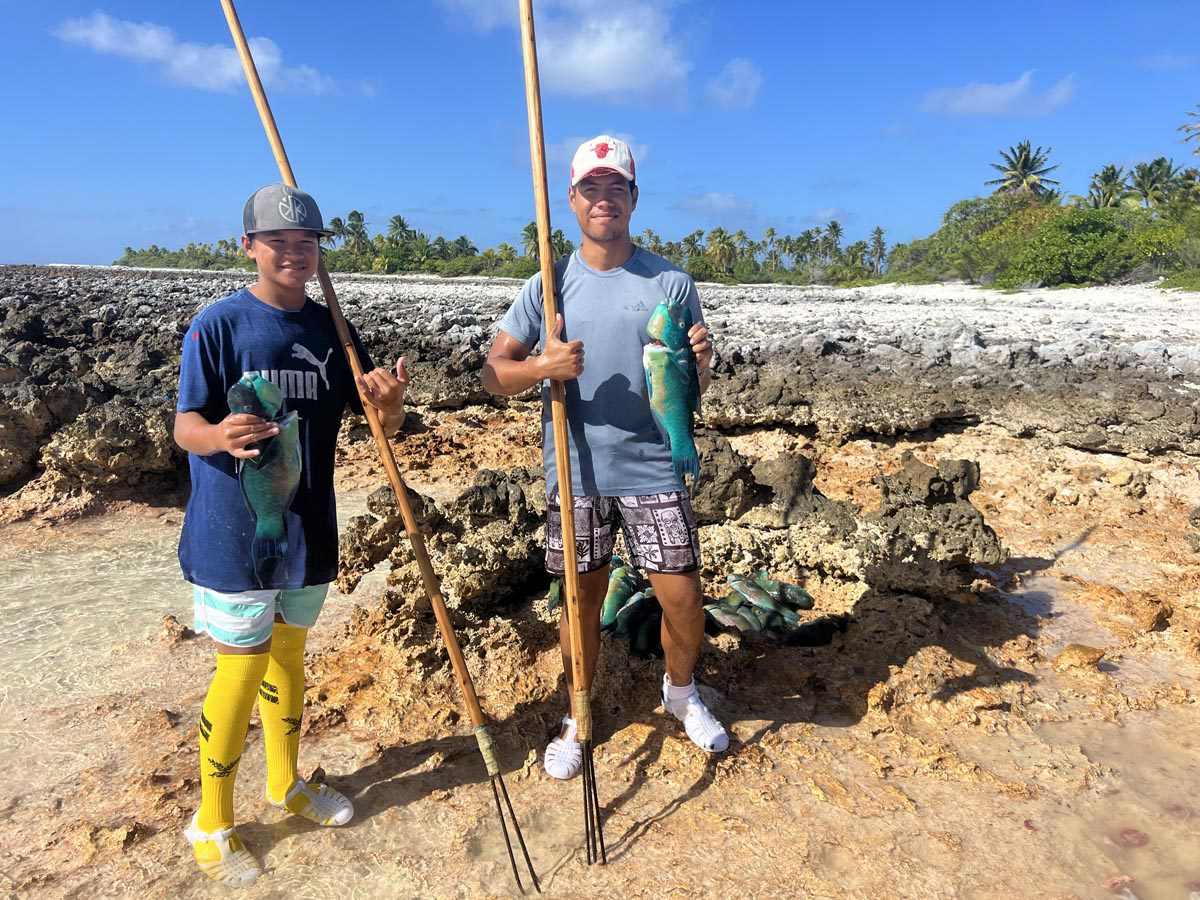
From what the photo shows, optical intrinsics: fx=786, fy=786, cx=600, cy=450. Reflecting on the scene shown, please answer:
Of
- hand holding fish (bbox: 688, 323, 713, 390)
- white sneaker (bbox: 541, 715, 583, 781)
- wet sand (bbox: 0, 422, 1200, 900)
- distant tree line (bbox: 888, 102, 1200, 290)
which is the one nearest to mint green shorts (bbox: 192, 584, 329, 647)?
wet sand (bbox: 0, 422, 1200, 900)

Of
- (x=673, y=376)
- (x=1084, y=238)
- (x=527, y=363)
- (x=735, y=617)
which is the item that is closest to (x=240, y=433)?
(x=527, y=363)

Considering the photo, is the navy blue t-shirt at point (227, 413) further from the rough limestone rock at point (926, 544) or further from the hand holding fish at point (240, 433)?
the rough limestone rock at point (926, 544)

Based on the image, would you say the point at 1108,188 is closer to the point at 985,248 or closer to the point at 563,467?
the point at 985,248

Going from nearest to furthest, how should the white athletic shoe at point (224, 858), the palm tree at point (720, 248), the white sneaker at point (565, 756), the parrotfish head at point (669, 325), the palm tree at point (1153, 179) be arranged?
1. the white athletic shoe at point (224, 858)
2. the parrotfish head at point (669, 325)
3. the white sneaker at point (565, 756)
4. the palm tree at point (1153, 179)
5. the palm tree at point (720, 248)

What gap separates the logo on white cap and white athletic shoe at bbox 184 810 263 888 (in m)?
2.04

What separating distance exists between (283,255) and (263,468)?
66cm

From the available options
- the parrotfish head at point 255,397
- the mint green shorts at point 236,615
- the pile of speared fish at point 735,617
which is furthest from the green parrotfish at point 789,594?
the parrotfish head at point 255,397

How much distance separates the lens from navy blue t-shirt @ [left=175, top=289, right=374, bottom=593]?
2379mm

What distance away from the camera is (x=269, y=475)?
2420 mm

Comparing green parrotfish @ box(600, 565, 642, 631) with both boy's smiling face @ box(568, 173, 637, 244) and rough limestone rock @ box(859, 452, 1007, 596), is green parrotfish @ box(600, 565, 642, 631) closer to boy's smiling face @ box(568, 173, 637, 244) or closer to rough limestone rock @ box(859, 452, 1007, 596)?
rough limestone rock @ box(859, 452, 1007, 596)

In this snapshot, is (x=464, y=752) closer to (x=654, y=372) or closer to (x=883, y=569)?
(x=654, y=372)

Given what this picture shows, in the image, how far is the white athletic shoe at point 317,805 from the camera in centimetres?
287

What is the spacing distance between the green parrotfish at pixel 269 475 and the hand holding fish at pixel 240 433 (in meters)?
0.04

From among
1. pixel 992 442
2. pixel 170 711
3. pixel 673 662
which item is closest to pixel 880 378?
pixel 992 442
